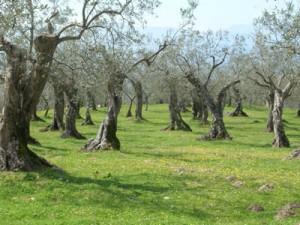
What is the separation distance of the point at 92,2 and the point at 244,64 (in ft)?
96.9

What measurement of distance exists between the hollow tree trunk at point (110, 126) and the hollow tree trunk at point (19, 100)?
532 inches

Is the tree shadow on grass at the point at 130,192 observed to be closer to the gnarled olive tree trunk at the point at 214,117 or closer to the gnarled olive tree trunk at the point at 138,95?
the gnarled olive tree trunk at the point at 214,117

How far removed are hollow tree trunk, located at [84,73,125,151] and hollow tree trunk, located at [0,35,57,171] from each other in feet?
44.4

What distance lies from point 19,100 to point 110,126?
50.2 feet

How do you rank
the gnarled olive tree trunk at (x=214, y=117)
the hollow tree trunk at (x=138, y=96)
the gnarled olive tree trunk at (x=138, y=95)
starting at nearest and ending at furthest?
the gnarled olive tree trunk at (x=214, y=117) < the gnarled olive tree trunk at (x=138, y=95) < the hollow tree trunk at (x=138, y=96)

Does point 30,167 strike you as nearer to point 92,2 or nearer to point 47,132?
point 92,2

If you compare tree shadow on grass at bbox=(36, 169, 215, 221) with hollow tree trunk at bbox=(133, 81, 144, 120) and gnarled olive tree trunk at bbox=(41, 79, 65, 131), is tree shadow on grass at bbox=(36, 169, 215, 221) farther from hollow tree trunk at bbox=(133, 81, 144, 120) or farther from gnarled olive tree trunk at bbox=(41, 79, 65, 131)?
hollow tree trunk at bbox=(133, 81, 144, 120)

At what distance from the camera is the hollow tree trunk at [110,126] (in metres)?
39.3

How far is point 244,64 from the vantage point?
54.7 meters

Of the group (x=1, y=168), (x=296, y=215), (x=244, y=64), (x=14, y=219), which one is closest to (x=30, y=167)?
(x=1, y=168)

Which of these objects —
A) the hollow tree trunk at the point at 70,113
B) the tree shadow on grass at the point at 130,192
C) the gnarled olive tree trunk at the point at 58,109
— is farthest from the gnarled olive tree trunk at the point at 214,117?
the tree shadow on grass at the point at 130,192

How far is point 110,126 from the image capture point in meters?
39.7

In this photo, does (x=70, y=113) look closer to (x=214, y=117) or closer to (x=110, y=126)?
(x=110, y=126)

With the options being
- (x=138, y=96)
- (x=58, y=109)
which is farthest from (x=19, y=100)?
(x=138, y=96)
